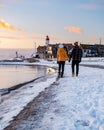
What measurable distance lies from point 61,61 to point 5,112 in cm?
992

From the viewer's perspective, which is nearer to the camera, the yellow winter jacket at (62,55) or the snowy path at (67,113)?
the snowy path at (67,113)

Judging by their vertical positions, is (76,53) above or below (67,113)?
above

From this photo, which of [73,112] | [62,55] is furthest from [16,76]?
[73,112]

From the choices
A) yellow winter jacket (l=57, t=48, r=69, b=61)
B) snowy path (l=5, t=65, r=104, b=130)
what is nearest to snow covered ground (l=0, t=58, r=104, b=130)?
snowy path (l=5, t=65, r=104, b=130)

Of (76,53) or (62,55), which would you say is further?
(62,55)

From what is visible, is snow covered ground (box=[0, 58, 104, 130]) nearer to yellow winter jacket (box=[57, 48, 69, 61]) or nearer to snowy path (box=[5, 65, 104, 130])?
snowy path (box=[5, 65, 104, 130])

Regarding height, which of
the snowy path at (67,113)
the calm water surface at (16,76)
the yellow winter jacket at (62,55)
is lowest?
the calm water surface at (16,76)

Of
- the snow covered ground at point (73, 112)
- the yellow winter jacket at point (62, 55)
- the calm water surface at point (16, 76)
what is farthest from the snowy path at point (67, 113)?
the calm water surface at point (16, 76)

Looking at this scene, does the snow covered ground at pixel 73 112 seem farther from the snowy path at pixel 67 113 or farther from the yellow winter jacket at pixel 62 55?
the yellow winter jacket at pixel 62 55

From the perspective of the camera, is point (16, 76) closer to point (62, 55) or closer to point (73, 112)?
point (62, 55)

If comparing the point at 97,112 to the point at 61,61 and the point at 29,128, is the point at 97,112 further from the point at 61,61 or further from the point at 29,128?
the point at 61,61

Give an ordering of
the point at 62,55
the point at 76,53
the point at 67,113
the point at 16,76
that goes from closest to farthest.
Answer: the point at 67,113
the point at 76,53
the point at 62,55
the point at 16,76

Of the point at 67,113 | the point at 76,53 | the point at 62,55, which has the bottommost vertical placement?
the point at 67,113

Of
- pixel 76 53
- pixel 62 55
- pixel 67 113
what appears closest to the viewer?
pixel 67 113
